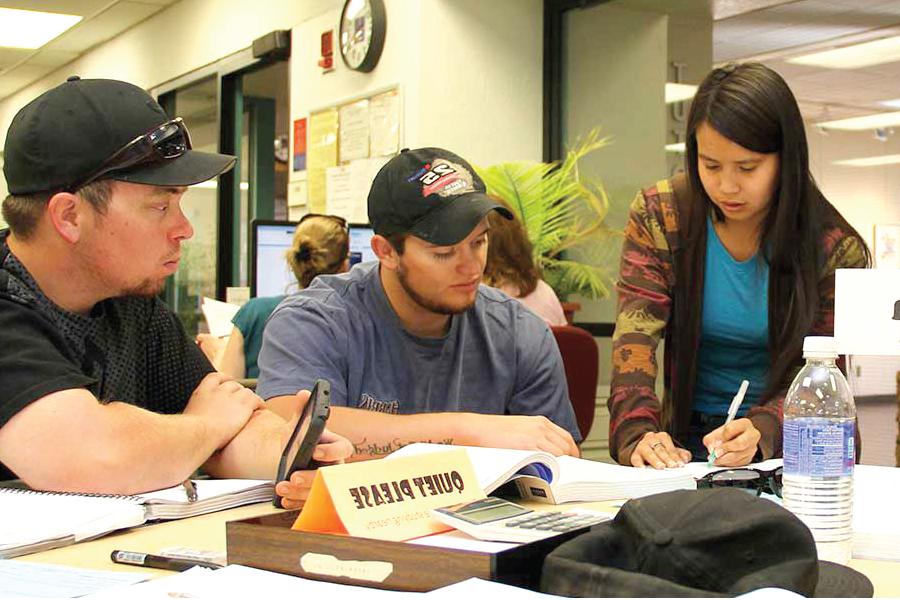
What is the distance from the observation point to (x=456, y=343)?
6.36 ft

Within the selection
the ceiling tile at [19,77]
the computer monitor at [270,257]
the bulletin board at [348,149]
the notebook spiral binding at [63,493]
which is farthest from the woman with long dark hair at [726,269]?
the ceiling tile at [19,77]

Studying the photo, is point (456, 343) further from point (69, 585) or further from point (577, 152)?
point (577, 152)

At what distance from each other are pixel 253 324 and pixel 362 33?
1854 mm

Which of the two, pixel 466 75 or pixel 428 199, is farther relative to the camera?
pixel 466 75

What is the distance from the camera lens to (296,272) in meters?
3.70

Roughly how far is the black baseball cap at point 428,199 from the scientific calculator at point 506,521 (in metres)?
0.84

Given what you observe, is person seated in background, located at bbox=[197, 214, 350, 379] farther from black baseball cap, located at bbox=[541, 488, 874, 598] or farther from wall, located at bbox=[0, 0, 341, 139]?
black baseball cap, located at bbox=[541, 488, 874, 598]

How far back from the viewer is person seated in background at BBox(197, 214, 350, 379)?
3387 mm

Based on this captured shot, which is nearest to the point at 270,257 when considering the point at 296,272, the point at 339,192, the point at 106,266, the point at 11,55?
the point at 296,272

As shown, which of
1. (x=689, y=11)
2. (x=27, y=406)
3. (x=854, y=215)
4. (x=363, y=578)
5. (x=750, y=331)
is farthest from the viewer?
(x=689, y=11)

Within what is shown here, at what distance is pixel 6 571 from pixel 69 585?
11 centimetres

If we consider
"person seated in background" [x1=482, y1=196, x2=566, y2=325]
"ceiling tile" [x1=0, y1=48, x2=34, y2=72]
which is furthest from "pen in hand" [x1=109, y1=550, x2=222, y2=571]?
"ceiling tile" [x1=0, y1=48, x2=34, y2=72]

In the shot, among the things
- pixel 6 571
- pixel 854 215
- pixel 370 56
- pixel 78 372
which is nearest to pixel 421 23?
pixel 370 56

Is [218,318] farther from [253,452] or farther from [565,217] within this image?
[253,452]
